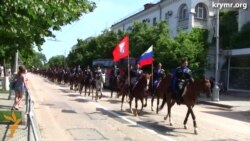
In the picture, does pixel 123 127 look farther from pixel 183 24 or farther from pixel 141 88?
pixel 183 24

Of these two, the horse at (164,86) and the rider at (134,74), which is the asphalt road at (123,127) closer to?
the horse at (164,86)

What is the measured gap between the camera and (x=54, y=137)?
14414mm

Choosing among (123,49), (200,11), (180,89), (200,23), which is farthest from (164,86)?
(200,11)

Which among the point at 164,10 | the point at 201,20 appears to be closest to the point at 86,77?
the point at 201,20

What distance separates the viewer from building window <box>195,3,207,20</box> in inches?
2247

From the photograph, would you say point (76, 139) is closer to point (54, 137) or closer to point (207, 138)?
point (54, 137)

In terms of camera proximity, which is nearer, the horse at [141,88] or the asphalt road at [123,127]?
the asphalt road at [123,127]

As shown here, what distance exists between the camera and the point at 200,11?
57.6 meters

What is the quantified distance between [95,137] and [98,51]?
56456 mm

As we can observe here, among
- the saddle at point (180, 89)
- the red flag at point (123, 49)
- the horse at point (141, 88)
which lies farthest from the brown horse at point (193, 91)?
the red flag at point (123, 49)

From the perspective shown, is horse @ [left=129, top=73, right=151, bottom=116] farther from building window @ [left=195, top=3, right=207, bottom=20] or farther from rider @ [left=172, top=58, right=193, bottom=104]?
building window @ [left=195, top=3, right=207, bottom=20]

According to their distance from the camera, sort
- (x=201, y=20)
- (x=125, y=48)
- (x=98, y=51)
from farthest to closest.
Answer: (x=98, y=51), (x=201, y=20), (x=125, y=48)

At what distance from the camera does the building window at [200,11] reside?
57.1 meters

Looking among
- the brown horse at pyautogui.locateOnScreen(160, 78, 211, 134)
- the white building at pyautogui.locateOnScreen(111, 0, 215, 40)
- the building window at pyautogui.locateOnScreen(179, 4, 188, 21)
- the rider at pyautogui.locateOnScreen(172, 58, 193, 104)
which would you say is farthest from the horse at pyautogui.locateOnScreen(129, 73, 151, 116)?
the building window at pyautogui.locateOnScreen(179, 4, 188, 21)
